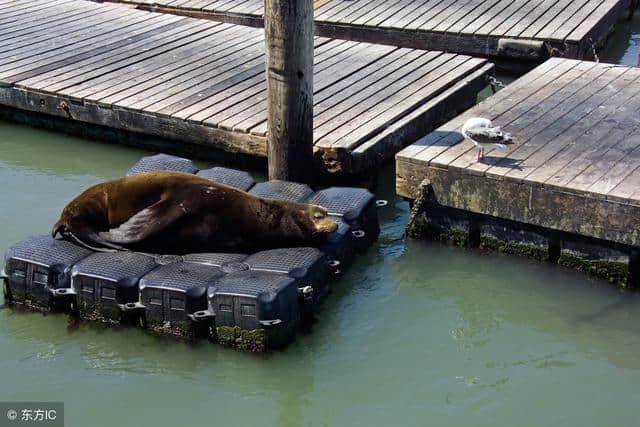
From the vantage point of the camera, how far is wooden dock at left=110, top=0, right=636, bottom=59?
782 centimetres

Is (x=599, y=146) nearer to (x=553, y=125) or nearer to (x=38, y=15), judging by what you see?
(x=553, y=125)

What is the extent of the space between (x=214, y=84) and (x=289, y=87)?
1710 millimetres

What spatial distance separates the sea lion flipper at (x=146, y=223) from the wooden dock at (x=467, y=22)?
13.6 ft

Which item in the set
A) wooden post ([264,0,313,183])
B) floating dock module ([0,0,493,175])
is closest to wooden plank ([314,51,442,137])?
floating dock module ([0,0,493,175])

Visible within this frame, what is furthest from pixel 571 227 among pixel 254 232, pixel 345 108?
pixel 345 108

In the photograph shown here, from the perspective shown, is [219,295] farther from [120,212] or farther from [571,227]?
[571,227]

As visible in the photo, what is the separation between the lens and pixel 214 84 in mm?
6793

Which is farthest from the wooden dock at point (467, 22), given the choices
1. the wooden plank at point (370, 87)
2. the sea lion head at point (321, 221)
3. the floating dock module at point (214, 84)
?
the sea lion head at point (321, 221)

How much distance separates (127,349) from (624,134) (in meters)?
3.13

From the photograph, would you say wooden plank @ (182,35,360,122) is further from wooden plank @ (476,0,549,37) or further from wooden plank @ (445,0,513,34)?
wooden plank @ (476,0,549,37)

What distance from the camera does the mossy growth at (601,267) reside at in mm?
4754

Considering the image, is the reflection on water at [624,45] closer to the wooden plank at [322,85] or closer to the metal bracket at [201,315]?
the wooden plank at [322,85]

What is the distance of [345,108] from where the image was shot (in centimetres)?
629

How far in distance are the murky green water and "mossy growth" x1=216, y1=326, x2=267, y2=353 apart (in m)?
0.05
